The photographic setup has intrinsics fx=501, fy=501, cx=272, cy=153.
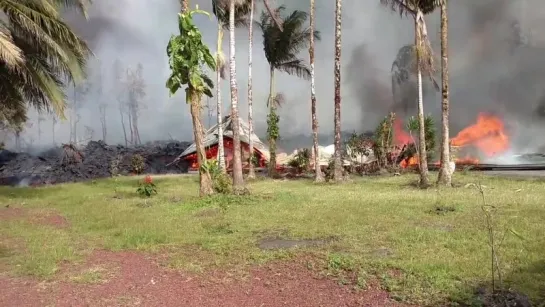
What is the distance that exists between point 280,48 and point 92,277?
871 inches

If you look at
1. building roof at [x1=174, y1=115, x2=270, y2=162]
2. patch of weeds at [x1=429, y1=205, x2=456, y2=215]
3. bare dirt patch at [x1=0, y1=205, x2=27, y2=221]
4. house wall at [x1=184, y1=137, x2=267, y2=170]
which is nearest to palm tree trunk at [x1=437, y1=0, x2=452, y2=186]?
patch of weeds at [x1=429, y1=205, x2=456, y2=215]

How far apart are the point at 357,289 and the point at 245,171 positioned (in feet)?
81.9

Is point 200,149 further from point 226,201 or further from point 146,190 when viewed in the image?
point 146,190

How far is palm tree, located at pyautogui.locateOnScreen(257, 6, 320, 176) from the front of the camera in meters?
26.6

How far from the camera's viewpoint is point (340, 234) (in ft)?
29.2

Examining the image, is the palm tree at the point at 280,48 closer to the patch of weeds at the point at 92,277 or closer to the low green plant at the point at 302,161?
the low green plant at the point at 302,161

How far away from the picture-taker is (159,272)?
7004 millimetres

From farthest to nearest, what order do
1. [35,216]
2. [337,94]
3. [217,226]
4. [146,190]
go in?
[337,94] → [146,190] → [35,216] → [217,226]

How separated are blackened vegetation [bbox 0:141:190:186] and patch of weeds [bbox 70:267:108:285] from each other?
2587 cm

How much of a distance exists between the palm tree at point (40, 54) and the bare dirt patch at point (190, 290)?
9625 millimetres

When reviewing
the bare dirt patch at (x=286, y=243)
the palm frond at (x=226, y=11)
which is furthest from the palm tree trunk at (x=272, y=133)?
the bare dirt patch at (x=286, y=243)

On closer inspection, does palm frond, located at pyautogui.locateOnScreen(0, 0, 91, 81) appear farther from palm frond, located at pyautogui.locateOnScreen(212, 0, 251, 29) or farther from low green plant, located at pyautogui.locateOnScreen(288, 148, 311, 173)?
low green plant, located at pyautogui.locateOnScreen(288, 148, 311, 173)

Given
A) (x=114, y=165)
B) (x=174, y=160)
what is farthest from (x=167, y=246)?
(x=174, y=160)

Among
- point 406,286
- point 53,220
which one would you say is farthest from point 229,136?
point 406,286
